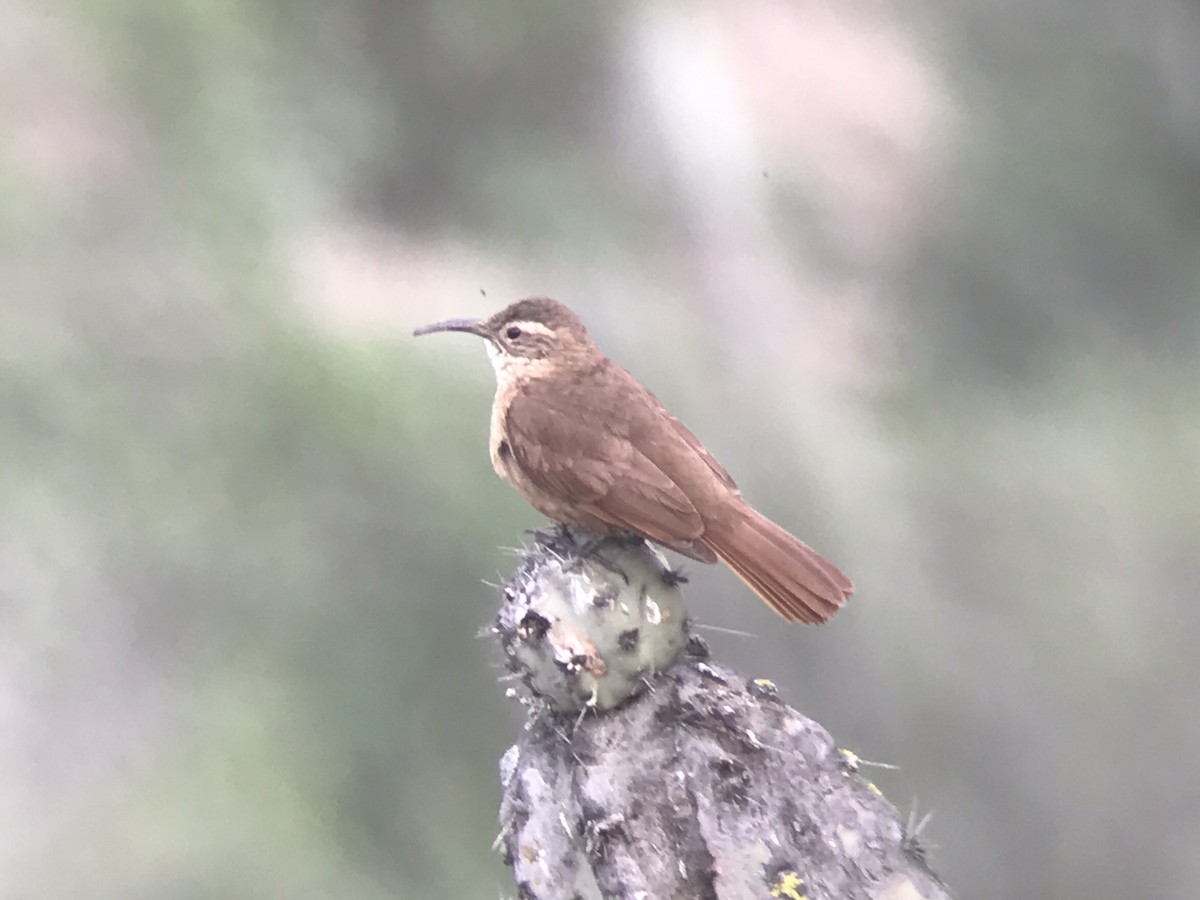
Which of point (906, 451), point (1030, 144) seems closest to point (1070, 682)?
point (906, 451)

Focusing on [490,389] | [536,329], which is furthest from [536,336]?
[490,389]

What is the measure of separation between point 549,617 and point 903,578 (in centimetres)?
82

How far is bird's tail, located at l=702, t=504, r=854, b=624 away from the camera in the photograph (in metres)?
1.02

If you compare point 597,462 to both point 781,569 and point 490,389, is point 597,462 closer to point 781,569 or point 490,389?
point 781,569

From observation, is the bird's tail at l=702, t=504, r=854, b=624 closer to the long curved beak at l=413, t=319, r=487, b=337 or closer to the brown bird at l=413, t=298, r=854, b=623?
the brown bird at l=413, t=298, r=854, b=623

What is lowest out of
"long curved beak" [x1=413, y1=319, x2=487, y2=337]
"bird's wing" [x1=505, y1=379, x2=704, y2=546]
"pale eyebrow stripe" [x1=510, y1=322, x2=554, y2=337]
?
"bird's wing" [x1=505, y1=379, x2=704, y2=546]

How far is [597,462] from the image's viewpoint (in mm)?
1039

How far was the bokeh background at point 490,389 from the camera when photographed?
141cm

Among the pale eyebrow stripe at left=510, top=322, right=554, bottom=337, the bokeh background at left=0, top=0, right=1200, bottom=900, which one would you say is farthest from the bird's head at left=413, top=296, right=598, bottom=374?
the bokeh background at left=0, top=0, right=1200, bottom=900

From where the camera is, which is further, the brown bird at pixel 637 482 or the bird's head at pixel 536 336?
the bird's head at pixel 536 336

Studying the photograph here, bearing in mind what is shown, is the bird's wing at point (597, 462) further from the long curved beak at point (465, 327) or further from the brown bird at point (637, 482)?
the long curved beak at point (465, 327)

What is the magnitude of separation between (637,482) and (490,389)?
0.54 meters

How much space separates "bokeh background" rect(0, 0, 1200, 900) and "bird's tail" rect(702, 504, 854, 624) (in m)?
0.47

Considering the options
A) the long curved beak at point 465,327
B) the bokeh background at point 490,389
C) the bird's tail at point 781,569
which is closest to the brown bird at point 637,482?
the bird's tail at point 781,569
